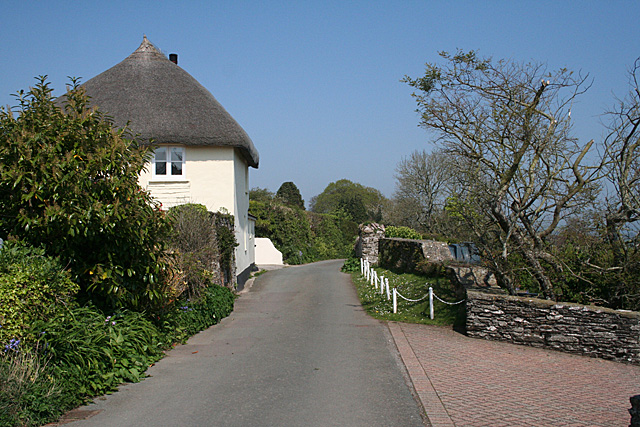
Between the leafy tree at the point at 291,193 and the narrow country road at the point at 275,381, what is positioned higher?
the leafy tree at the point at 291,193

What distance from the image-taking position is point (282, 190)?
60344 mm

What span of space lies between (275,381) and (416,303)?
7.52 m

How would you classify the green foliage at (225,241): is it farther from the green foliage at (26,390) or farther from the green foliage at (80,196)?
the green foliage at (26,390)

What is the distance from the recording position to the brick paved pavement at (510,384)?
19.9 feet

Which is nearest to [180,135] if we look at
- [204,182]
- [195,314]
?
[204,182]

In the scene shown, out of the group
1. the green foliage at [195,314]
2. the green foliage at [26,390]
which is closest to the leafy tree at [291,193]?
the green foliage at [195,314]

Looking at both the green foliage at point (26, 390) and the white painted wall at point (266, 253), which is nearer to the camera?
the green foliage at point (26, 390)

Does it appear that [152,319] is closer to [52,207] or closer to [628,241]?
[52,207]

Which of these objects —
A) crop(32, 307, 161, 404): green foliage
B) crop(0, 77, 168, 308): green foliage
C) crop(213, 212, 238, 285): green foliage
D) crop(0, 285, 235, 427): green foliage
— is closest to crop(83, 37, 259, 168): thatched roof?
crop(213, 212, 238, 285): green foliage

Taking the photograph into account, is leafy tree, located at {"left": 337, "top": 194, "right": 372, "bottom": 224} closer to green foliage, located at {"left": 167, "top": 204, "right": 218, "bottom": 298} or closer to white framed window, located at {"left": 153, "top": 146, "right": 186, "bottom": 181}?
white framed window, located at {"left": 153, "top": 146, "right": 186, "bottom": 181}

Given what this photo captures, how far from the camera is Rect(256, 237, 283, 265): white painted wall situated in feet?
103

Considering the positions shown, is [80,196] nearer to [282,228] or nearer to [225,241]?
[225,241]

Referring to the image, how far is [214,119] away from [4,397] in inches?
520

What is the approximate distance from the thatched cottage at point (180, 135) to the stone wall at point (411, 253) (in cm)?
640
